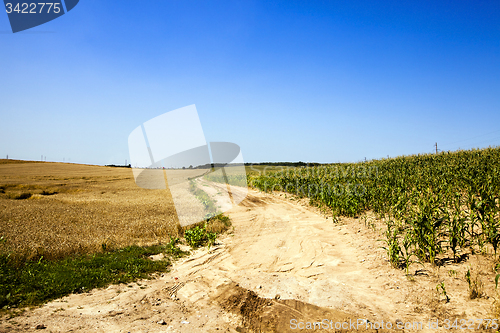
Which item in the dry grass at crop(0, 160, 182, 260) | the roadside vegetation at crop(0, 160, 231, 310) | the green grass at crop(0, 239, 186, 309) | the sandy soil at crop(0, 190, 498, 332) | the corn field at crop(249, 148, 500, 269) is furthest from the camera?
the dry grass at crop(0, 160, 182, 260)

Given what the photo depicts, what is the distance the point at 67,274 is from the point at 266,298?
467cm

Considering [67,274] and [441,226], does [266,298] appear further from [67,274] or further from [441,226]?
[441,226]

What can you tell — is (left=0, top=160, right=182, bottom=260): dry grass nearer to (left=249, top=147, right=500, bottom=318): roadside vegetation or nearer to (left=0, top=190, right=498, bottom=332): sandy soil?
(left=0, top=190, right=498, bottom=332): sandy soil

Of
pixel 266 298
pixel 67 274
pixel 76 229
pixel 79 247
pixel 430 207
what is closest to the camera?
pixel 266 298

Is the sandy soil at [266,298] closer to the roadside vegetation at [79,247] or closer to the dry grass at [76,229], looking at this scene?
the roadside vegetation at [79,247]

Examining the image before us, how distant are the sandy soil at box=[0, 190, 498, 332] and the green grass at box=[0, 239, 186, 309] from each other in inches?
12.7

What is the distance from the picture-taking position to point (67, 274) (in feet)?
18.4

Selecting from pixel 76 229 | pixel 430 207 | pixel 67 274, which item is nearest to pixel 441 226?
pixel 430 207

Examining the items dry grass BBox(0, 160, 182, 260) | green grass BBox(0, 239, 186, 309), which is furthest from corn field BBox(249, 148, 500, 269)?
dry grass BBox(0, 160, 182, 260)

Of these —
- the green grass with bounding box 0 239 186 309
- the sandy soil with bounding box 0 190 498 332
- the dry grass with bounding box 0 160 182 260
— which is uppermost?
the dry grass with bounding box 0 160 182 260

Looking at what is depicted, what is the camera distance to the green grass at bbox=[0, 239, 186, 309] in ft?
15.4

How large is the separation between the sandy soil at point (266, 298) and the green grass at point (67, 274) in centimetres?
32

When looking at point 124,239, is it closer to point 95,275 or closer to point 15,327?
point 95,275

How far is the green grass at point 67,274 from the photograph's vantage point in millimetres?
4684
